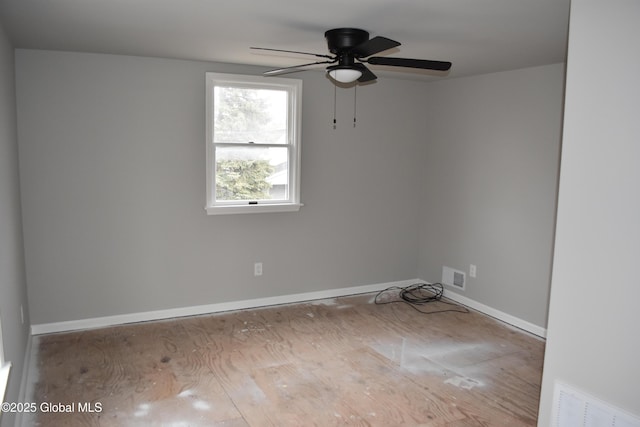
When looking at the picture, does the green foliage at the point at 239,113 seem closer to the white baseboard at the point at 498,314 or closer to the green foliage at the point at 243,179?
the green foliage at the point at 243,179

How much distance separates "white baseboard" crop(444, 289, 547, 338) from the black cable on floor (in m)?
0.09

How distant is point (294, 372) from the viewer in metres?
3.42

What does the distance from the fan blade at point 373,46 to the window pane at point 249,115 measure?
1.72 metres

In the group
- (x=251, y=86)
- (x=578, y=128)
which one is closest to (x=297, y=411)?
(x=578, y=128)

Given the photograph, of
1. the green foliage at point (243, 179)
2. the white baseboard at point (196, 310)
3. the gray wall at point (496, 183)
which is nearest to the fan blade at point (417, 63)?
the gray wall at point (496, 183)

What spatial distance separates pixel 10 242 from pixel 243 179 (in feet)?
6.63

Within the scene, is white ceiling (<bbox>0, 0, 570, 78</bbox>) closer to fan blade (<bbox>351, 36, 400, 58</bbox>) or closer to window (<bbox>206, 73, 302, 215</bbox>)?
fan blade (<bbox>351, 36, 400, 58</bbox>)

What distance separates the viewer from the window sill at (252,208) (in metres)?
4.38

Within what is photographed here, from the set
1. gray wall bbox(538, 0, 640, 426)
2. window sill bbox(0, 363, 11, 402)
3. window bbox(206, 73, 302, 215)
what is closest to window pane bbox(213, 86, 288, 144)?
window bbox(206, 73, 302, 215)

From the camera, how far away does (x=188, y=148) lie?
4281 mm

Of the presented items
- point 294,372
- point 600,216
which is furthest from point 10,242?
point 600,216

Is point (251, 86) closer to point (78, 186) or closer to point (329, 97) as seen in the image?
point (329, 97)

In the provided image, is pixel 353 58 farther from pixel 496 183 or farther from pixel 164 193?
pixel 496 183

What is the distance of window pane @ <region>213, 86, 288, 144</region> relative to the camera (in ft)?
14.4
